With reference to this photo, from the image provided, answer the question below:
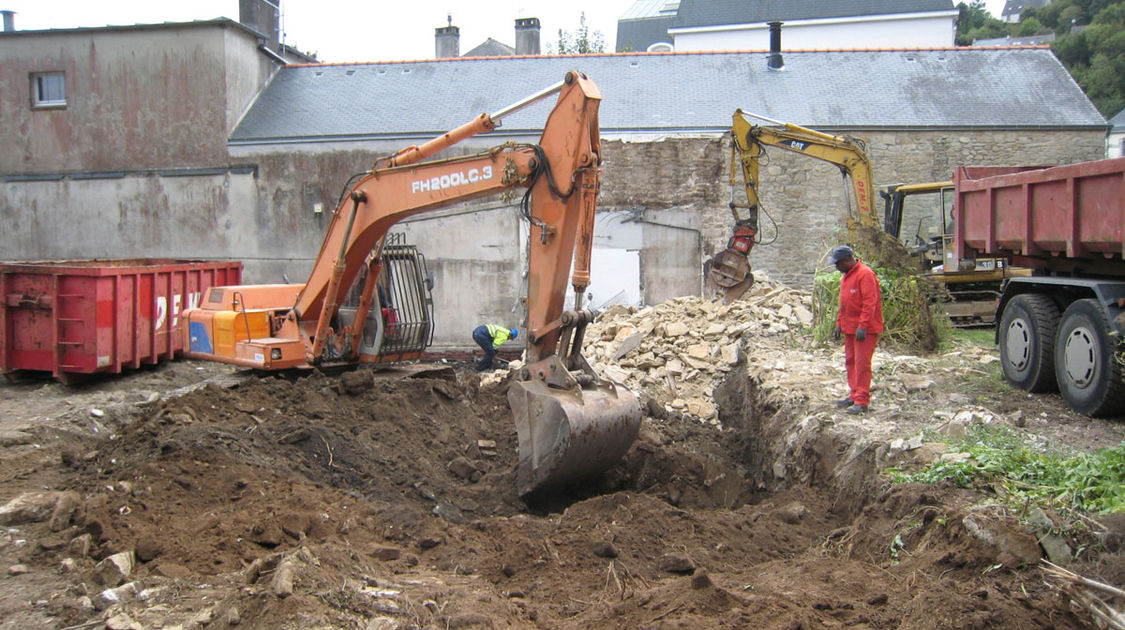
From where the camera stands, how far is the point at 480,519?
21.0 feet

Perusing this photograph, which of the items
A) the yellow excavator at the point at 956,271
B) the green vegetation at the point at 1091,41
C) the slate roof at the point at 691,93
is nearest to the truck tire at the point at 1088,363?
the yellow excavator at the point at 956,271

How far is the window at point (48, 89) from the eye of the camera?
19125 millimetres

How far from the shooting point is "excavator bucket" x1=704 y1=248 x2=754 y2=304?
1295cm

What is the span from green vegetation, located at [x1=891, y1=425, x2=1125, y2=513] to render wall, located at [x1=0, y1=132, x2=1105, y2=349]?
1189cm

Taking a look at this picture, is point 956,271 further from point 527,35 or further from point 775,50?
point 527,35

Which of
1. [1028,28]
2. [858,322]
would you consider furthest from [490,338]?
[1028,28]

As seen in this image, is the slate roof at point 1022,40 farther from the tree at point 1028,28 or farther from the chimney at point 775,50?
the chimney at point 775,50

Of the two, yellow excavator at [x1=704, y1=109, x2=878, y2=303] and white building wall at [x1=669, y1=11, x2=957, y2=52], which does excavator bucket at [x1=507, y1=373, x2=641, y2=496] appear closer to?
yellow excavator at [x1=704, y1=109, x2=878, y2=303]

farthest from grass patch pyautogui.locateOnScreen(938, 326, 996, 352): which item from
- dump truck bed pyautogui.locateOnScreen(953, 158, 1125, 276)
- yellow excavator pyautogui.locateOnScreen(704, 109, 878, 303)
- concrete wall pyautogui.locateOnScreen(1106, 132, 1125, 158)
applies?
concrete wall pyautogui.locateOnScreen(1106, 132, 1125, 158)

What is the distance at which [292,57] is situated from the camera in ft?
73.6

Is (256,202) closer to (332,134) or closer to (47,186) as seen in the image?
(332,134)

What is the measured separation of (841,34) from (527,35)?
12307 mm

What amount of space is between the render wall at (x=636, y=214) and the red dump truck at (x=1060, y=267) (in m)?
8.00

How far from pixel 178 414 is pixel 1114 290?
25.9 ft
